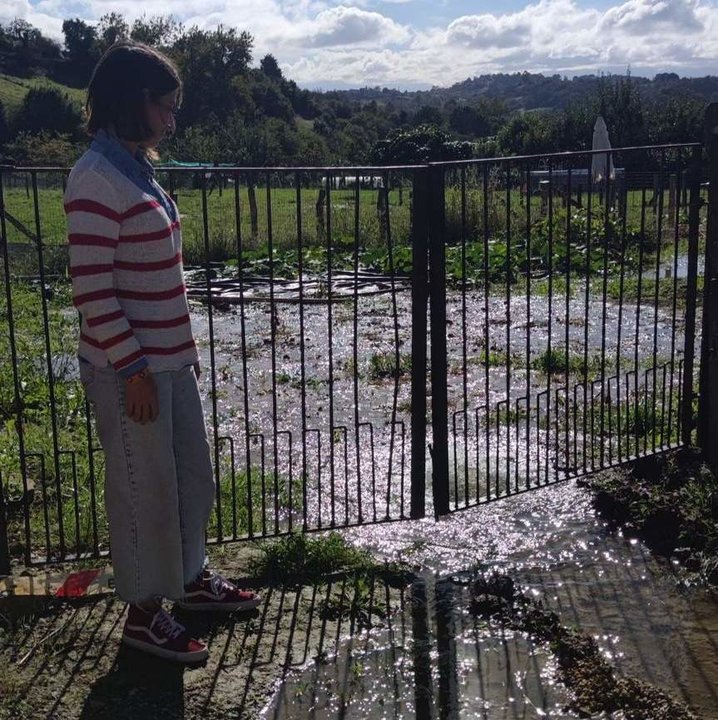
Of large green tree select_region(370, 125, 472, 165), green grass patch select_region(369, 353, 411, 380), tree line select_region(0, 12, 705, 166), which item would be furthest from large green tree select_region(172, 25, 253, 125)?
green grass patch select_region(369, 353, 411, 380)

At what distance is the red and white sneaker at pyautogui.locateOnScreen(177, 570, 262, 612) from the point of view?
3.83 metres

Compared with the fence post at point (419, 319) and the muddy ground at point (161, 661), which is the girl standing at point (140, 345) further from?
the fence post at point (419, 319)

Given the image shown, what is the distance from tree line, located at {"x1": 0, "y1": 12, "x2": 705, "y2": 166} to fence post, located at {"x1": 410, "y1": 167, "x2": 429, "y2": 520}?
11.6 feet

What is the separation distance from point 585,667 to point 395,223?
16.4m

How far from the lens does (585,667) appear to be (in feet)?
11.2

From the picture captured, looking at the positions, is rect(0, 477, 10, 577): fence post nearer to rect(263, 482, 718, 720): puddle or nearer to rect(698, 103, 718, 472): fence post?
rect(263, 482, 718, 720): puddle

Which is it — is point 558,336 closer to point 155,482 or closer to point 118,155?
point 155,482

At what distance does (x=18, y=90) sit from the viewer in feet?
221

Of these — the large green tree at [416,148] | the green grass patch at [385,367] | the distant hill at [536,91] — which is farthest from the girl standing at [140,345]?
the distant hill at [536,91]

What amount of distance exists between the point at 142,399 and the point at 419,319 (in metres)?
1.53

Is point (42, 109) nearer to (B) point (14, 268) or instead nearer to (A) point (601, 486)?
(B) point (14, 268)

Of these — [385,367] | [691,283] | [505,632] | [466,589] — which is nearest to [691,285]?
→ [691,283]

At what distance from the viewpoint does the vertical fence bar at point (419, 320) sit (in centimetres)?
423

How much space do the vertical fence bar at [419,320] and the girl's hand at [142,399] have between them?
4.38 ft
